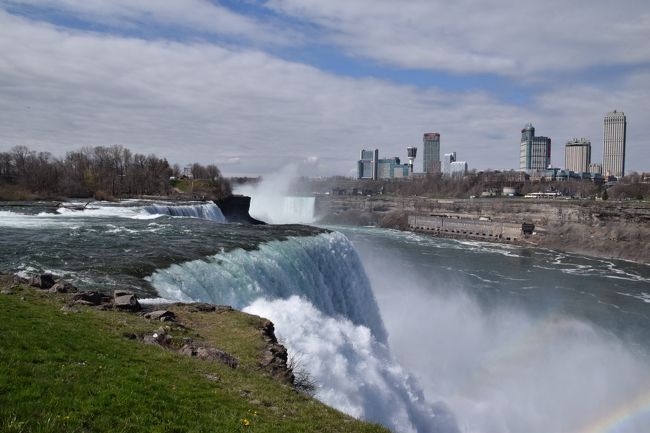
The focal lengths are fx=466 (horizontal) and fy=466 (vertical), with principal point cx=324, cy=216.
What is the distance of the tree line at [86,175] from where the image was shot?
53.4 metres

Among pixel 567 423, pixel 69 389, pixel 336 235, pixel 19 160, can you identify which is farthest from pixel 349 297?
pixel 19 160

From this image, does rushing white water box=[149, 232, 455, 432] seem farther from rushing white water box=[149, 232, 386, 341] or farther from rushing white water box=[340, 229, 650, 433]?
rushing white water box=[340, 229, 650, 433]

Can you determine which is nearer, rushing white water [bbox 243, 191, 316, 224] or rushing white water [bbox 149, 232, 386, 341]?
rushing white water [bbox 149, 232, 386, 341]

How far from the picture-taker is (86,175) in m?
68.7

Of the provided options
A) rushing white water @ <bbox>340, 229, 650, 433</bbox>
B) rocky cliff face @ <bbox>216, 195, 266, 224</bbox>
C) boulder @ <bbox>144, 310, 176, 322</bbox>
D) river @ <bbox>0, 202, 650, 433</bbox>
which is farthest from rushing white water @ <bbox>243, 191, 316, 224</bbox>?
boulder @ <bbox>144, 310, 176, 322</bbox>

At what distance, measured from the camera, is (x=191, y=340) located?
898 cm

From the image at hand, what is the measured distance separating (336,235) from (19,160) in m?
60.4

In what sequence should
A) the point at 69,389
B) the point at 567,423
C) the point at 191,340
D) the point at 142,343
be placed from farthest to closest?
the point at 567,423, the point at 191,340, the point at 142,343, the point at 69,389

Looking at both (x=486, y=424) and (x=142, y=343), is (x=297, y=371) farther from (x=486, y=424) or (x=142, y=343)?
(x=486, y=424)

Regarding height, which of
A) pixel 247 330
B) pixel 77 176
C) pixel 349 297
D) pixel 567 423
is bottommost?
pixel 567 423

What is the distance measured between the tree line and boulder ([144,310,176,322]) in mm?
42649

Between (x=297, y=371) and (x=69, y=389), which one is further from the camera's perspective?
(x=297, y=371)

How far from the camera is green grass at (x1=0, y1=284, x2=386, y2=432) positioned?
5.04 meters

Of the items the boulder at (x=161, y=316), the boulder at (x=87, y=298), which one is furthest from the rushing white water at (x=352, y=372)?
the boulder at (x=87, y=298)
